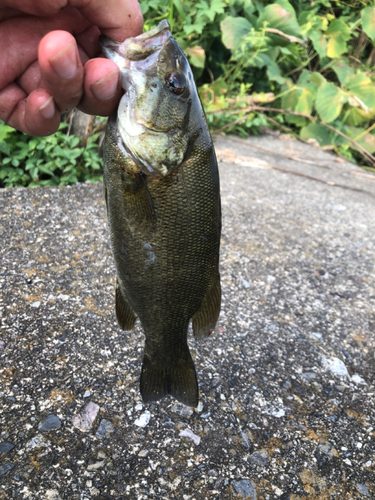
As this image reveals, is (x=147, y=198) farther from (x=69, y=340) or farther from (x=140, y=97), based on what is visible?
(x=69, y=340)

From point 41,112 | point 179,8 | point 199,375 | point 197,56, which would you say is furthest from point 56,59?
point 197,56

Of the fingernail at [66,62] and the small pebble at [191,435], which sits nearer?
the fingernail at [66,62]

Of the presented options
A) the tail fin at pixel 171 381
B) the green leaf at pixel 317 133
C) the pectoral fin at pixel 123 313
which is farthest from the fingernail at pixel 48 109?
the green leaf at pixel 317 133

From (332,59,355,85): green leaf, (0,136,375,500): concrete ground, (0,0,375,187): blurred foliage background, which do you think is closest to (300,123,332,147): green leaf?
(0,0,375,187): blurred foliage background

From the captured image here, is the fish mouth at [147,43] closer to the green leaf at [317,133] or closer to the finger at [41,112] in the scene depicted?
the finger at [41,112]

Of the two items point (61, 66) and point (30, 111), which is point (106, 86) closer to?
point (61, 66)
